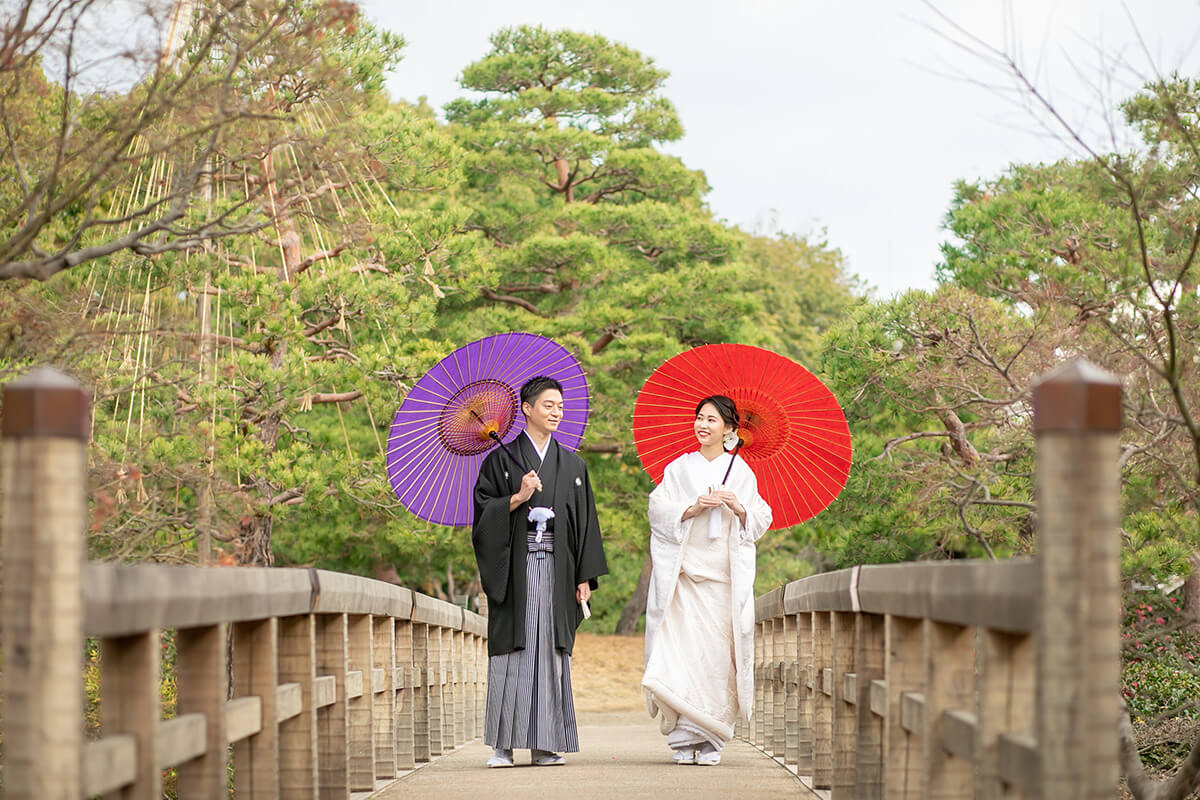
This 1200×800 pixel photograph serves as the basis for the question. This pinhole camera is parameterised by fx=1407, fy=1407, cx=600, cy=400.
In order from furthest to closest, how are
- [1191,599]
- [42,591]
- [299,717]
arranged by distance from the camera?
[1191,599] → [299,717] → [42,591]

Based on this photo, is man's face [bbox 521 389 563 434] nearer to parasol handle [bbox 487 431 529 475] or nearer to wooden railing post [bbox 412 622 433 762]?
parasol handle [bbox 487 431 529 475]

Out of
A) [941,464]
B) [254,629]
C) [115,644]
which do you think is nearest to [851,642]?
[254,629]

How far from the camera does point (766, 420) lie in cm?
699

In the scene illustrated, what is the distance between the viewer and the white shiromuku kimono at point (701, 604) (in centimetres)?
664

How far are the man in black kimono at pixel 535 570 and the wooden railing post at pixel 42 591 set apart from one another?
4279 mm

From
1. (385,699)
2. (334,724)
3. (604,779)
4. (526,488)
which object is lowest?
(604,779)

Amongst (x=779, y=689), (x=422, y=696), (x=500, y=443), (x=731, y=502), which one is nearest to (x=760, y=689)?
(x=779, y=689)

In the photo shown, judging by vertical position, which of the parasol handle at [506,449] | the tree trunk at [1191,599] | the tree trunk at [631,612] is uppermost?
the parasol handle at [506,449]

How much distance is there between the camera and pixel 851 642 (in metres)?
4.85

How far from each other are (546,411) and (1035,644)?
4439mm

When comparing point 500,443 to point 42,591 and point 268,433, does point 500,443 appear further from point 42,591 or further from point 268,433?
point 268,433

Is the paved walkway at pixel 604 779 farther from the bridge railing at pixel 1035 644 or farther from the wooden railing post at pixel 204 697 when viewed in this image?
the wooden railing post at pixel 204 697

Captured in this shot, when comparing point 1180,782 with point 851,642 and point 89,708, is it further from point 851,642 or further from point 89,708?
point 89,708

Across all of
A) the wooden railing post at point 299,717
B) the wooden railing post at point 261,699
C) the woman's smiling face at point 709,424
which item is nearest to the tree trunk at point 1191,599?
the woman's smiling face at point 709,424
